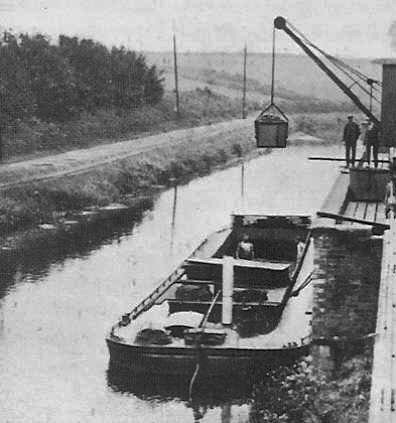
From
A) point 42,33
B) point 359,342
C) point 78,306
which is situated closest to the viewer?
point 359,342

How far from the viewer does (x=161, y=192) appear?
140 feet

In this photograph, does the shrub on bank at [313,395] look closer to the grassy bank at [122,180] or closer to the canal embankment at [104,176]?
the canal embankment at [104,176]

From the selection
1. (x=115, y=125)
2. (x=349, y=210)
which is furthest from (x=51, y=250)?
(x=115, y=125)

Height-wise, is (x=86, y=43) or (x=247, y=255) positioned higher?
(x=86, y=43)

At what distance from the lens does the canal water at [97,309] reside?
1617cm

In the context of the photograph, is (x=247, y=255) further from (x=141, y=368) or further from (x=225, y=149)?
(x=225, y=149)

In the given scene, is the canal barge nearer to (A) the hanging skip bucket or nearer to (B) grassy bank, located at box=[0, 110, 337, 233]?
(A) the hanging skip bucket

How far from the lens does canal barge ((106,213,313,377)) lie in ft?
55.0

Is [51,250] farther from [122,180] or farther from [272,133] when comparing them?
[272,133]

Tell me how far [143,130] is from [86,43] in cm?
718

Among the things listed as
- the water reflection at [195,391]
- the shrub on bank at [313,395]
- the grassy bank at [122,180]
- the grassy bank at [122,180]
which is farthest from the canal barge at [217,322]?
the grassy bank at [122,180]

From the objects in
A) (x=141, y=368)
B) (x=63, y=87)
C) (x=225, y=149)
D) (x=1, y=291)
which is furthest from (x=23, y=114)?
(x=141, y=368)

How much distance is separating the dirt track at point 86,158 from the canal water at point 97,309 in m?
4.89

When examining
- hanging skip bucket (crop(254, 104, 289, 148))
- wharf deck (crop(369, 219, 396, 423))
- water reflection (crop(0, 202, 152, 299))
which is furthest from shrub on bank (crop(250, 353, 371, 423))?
water reflection (crop(0, 202, 152, 299))
